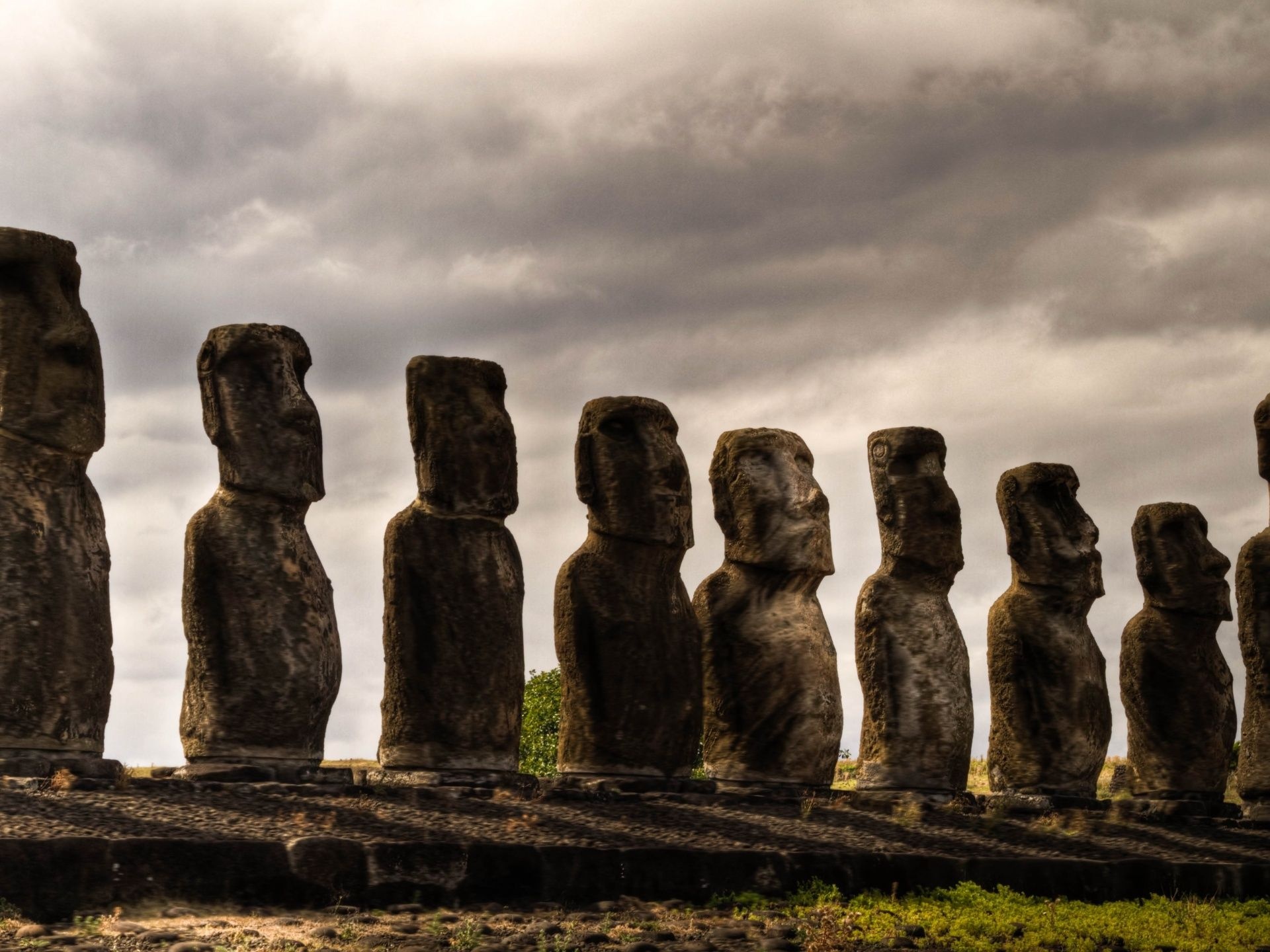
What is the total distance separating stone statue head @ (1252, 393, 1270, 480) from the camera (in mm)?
21047

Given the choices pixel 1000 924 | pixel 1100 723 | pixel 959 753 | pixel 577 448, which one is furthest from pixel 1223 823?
pixel 577 448

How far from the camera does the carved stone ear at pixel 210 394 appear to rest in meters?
14.3

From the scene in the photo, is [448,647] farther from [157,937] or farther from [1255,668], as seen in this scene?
[1255,668]

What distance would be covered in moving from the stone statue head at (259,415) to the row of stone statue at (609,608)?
0.02 metres

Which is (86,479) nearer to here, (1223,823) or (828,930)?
(828,930)

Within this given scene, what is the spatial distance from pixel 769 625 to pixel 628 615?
179 centimetres

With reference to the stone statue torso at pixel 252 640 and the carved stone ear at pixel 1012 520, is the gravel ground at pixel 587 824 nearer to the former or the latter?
the stone statue torso at pixel 252 640

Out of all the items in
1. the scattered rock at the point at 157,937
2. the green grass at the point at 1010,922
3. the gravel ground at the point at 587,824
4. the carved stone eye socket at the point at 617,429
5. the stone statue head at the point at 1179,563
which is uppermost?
the carved stone eye socket at the point at 617,429

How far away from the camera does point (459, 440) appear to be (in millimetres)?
15312

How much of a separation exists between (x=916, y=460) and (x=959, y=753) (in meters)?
2.92

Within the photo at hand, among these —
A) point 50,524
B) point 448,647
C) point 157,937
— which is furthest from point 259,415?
point 157,937

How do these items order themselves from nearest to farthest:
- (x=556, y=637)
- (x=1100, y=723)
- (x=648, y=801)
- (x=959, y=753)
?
(x=648, y=801) → (x=556, y=637) → (x=959, y=753) → (x=1100, y=723)

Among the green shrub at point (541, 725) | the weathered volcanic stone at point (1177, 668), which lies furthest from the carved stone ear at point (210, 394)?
the green shrub at point (541, 725)

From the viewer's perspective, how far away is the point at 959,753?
712 inches
